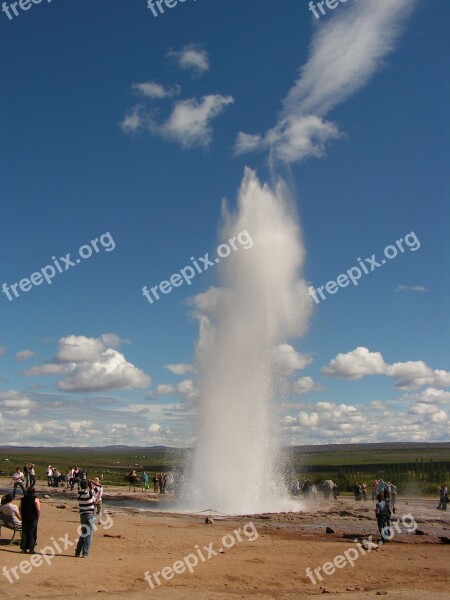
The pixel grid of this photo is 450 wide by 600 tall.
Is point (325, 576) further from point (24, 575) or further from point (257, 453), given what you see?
point (257, 453)

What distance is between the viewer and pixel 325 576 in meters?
13.6

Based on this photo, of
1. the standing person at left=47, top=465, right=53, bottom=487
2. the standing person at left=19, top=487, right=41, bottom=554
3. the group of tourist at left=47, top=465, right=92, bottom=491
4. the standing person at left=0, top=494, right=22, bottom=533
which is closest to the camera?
the standing person at left=19, top=487, right=41, bottom=554

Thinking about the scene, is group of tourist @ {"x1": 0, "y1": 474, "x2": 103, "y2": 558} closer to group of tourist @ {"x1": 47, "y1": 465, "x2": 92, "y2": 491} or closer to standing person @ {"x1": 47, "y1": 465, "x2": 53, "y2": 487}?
group of tourist @ {"x1": 47, "y1": 465, "x2": 92, "y2": 491}

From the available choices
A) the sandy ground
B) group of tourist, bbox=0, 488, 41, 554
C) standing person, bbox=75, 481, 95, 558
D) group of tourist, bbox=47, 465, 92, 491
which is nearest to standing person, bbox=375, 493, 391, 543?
the sandy ground

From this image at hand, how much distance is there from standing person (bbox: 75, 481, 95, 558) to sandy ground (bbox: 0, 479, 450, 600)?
0.84 ft

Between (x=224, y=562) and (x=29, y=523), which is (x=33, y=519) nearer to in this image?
(x=29, y=523)

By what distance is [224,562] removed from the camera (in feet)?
47.9

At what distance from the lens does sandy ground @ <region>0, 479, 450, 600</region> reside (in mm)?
11383

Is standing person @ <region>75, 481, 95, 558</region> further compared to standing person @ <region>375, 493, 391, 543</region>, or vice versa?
standing person @ <region>375, 493, 391, 543</region>

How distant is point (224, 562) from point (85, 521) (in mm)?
3747

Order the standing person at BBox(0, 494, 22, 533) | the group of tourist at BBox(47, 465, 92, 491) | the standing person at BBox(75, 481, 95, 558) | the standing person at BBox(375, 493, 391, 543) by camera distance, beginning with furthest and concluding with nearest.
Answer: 1. the group of tourist at BBox(47, 465, 92, 491)
2. the standing person at BBox(375, 493, 391, 543)
3. the standing person at BBox(0, 494, 22, 533)
4. the standing person at BBox(75, 481, 95, 558)

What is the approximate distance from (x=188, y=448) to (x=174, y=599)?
2083 centimetres

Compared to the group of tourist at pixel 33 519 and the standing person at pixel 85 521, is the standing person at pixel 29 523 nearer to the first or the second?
the group of tourist at pixel 33 519

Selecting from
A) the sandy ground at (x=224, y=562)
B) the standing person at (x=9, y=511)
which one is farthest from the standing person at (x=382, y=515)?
the standing person at (x=9, y=511)
